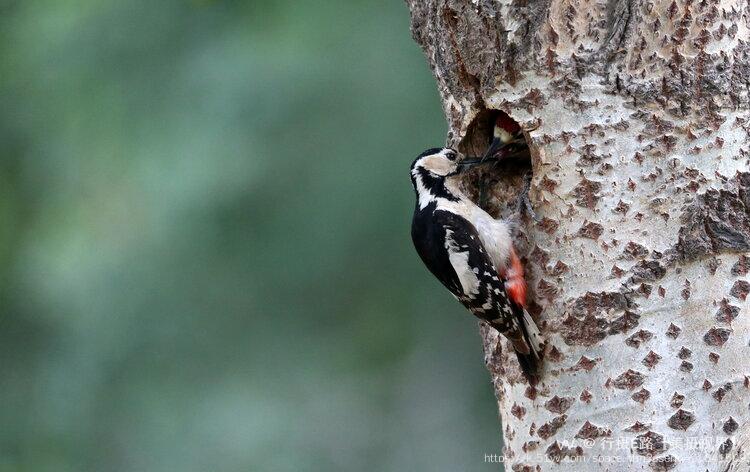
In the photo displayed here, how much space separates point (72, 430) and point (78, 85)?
8.24ft

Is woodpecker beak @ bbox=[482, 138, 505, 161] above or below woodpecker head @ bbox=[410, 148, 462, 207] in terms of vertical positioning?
below

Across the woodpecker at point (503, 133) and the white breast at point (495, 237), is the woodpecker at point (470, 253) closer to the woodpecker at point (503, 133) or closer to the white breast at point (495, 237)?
Answer: the white breast at point (495, 237)

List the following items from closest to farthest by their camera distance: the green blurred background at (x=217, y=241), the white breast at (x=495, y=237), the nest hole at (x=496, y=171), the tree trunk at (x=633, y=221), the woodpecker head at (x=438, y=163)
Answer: the tree trunk at (x=633, y=221) → the white breast at (x=495, y=237) → the nest hole at (x=496, y=171) → the woodpecker head at (x=438, y=163) → the green blurred background at (x=217, y=241)

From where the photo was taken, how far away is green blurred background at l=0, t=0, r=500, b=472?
706cm

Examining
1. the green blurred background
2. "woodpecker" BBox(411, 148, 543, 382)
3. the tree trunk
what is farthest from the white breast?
the green blurred background

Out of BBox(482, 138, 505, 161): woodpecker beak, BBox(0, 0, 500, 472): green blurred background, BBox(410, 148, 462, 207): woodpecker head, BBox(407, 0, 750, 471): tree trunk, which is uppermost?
BBox(0, 0, 500, 472): green blurred background

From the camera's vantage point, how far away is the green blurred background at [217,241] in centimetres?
706

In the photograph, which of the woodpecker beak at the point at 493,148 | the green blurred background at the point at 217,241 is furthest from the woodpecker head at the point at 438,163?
the green blurred background at the point at 217,241

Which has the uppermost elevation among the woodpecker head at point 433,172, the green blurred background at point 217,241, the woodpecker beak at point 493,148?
the green blurred background at point 217,241

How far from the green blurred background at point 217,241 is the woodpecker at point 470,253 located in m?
2.95

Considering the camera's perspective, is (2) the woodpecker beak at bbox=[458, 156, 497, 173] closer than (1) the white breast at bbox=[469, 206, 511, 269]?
No

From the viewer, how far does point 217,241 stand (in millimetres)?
7234

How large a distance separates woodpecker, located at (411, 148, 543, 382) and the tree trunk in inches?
2.9

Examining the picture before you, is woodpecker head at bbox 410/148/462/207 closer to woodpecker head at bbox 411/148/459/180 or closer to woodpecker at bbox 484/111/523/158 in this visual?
woodpecker head at bbox 411/148/459/180
